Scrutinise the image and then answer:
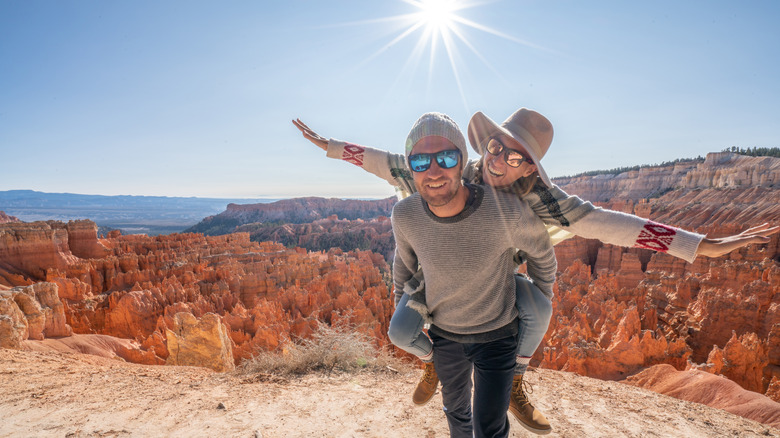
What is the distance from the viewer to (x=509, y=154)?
145cm

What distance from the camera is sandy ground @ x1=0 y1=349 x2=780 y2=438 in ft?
7.80

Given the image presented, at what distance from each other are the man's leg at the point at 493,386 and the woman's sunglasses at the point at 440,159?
0.82m

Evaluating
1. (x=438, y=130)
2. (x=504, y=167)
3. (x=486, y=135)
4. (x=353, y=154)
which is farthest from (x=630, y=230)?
(x=353, y=154)

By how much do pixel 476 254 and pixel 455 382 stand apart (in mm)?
657

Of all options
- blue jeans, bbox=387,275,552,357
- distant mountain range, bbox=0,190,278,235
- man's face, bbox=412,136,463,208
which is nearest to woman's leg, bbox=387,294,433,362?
blue jeans, bbox=387,275,552,357

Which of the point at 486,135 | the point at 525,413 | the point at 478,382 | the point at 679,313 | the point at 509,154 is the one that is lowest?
the point at 679,313

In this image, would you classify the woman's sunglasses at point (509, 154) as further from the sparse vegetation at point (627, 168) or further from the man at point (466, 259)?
the sparse vegetation at point (627, 168)

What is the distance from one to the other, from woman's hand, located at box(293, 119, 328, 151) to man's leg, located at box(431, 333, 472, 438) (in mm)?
1256

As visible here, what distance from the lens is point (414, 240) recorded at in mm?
1548

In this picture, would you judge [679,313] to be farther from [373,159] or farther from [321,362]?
[373,159]

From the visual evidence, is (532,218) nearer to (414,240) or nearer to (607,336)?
(414,240)

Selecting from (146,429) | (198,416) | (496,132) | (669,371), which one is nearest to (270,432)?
(198,416)

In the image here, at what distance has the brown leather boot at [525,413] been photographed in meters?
1.67

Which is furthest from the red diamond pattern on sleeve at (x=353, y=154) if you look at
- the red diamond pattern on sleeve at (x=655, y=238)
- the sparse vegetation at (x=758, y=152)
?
the sparse vegetation at (x=758, y=152)
